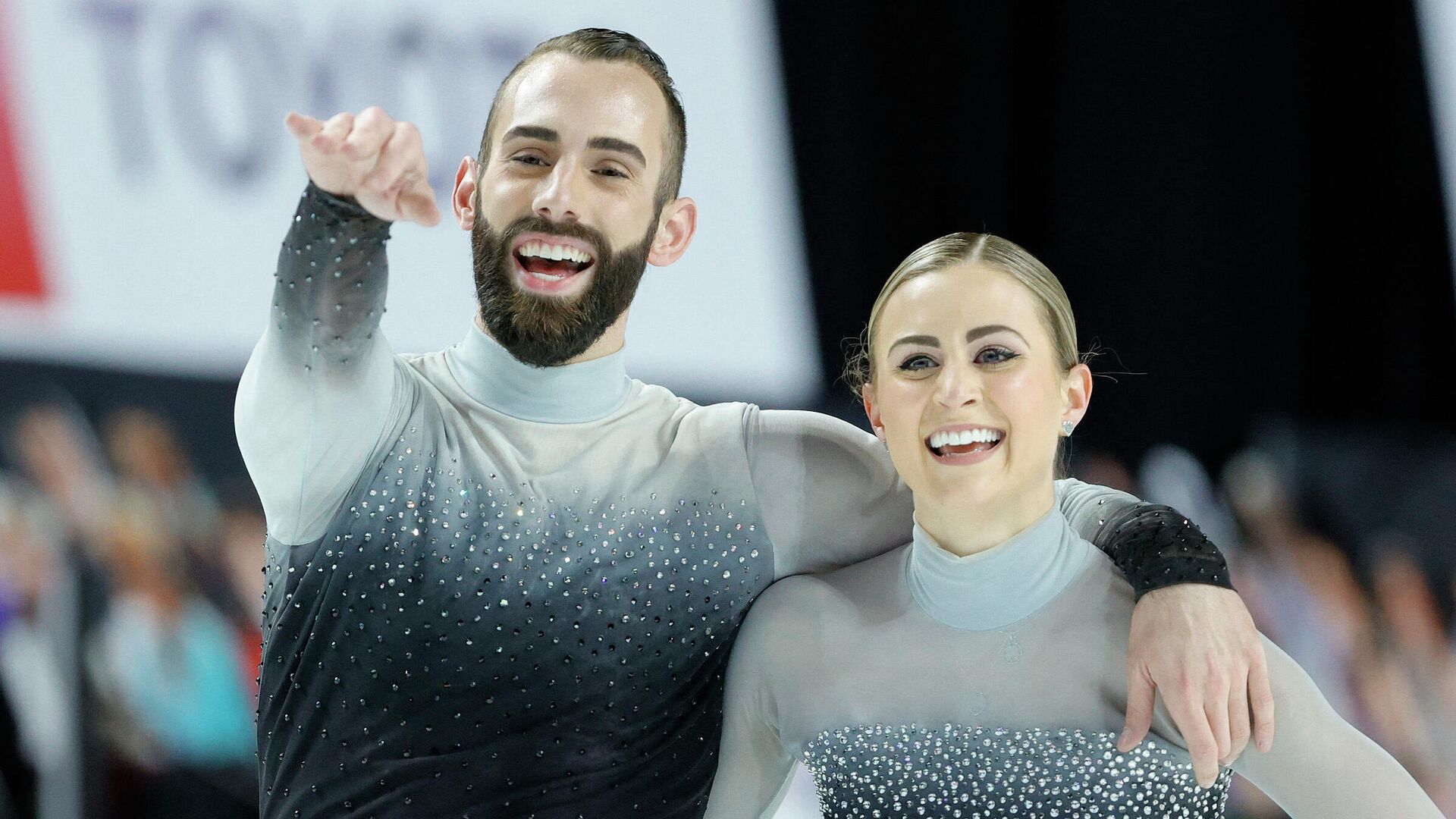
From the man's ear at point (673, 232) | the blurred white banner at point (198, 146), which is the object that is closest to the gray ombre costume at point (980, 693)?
the man's ear at point (673, 232)

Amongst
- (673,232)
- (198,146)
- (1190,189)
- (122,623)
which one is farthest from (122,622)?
(1190,189)

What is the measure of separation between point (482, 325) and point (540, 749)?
1.78ft

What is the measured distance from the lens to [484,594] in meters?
1.86

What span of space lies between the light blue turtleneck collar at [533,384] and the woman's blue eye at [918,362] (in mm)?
392

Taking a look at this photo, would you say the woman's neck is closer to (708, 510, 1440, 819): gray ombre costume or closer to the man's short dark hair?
(708, 510, 1440, 819): gray ombre costume

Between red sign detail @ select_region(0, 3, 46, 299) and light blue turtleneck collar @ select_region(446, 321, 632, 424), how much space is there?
2.52 meters

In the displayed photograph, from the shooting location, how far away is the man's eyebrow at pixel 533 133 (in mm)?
1885

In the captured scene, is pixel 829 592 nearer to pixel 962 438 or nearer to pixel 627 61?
pixel 962 438

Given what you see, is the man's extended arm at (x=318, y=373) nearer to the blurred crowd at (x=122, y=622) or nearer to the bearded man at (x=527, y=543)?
the bearded man at (x=527, y=543)

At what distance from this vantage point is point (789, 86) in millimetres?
4949

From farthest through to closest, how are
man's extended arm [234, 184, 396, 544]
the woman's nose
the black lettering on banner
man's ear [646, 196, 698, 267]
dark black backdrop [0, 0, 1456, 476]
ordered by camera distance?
dark black backdrop [0, 0, 1456, 476]
the black lettering on banner
man's ear [646, 196, 698, 267]
the woman's nose
man's extended arm [234, 184, 396, 544]

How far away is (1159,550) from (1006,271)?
1.28 feet

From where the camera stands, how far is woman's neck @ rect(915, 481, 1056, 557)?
6.01 feet

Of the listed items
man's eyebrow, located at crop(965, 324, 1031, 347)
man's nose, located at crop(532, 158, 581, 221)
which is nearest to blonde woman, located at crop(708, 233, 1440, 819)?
man's eyebrow, located at crop(965, 324, 1031, 347)
